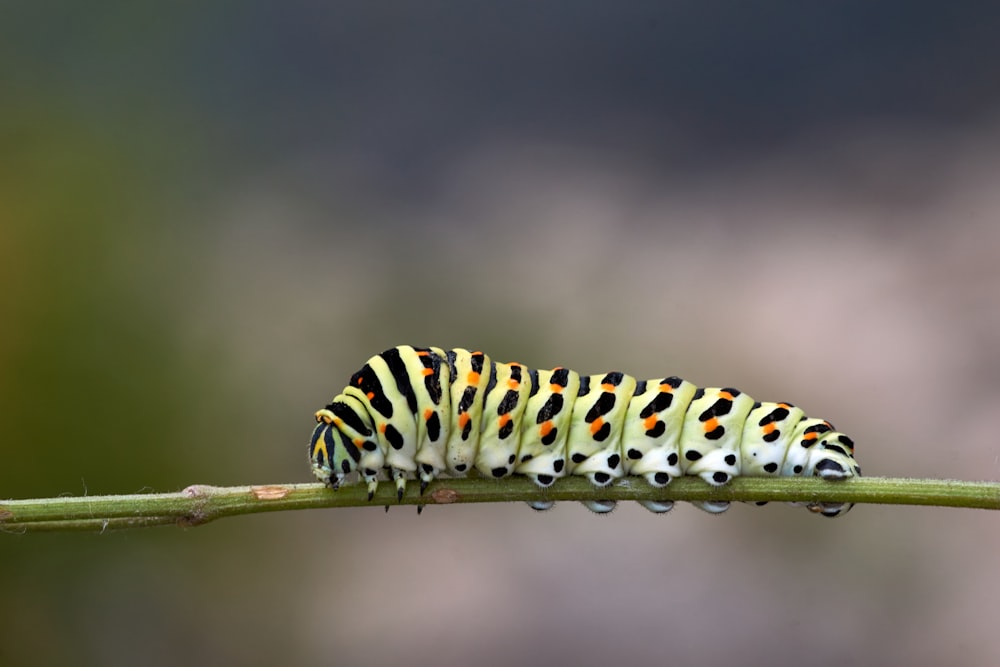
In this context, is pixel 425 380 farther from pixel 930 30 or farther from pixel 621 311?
pixel 930 30

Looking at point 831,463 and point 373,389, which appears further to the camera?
point 373,389

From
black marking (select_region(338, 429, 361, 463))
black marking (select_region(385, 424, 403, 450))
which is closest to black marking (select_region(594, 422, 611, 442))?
black marking (select_region(385, 424, 403, 450))

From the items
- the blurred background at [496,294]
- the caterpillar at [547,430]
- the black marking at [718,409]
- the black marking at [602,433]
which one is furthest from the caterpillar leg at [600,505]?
the blurred background at [496,294]

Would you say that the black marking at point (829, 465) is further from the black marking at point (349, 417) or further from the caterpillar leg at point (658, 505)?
the black marking at point (349, 417)

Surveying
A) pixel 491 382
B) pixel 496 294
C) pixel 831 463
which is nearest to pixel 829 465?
pixel 831 463

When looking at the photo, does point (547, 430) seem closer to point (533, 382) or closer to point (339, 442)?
point (533, 382)

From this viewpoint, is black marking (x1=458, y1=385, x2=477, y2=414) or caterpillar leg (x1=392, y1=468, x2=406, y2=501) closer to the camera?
caterpillar leg (x1=392, y1=468, x2=406, y2=501)

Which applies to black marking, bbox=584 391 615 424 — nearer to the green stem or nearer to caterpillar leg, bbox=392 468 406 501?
the green stem

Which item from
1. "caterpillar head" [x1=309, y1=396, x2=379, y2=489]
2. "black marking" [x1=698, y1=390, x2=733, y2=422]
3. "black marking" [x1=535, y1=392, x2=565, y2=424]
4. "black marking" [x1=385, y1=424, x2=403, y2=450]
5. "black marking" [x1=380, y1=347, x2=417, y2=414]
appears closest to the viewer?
"caterpillar head" [x1=309, y1=396, x2=379, y2=489]
